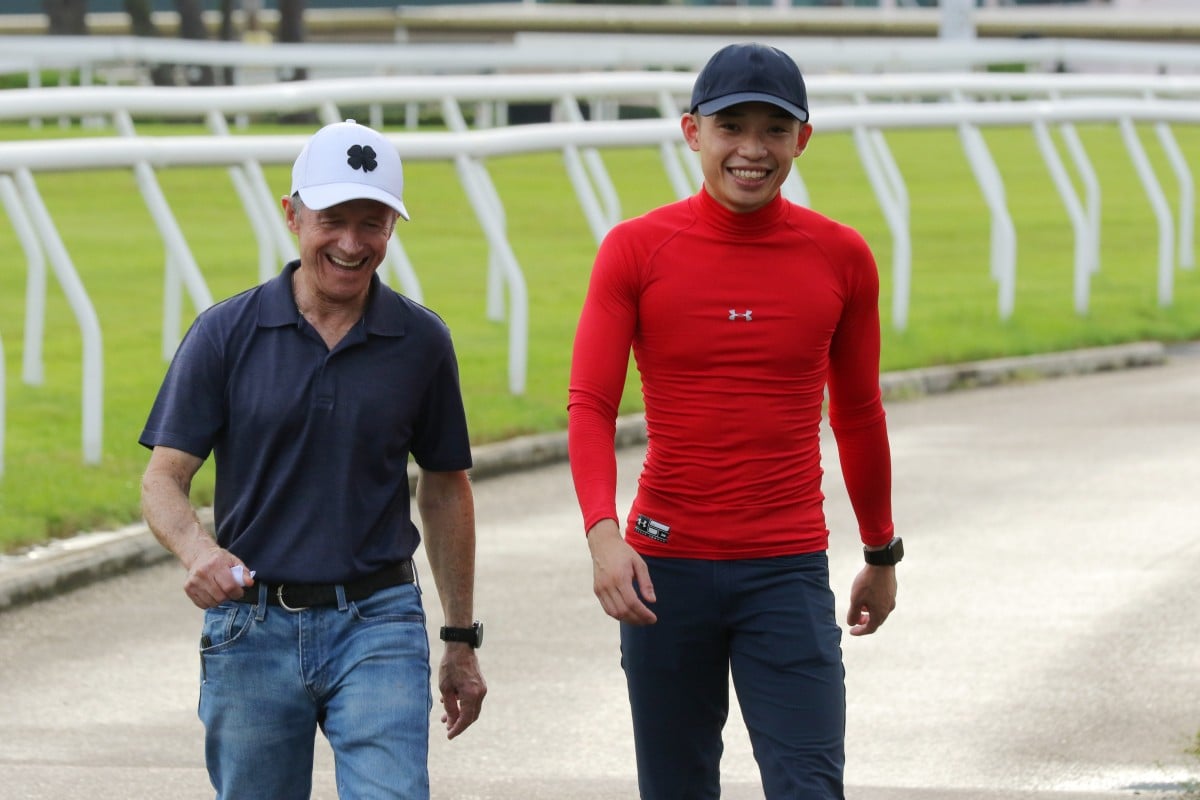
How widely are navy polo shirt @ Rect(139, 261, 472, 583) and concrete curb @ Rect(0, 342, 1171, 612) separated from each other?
4415 millimetres

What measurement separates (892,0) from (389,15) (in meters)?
20.6

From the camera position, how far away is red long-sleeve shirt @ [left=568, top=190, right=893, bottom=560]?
469 centimetres

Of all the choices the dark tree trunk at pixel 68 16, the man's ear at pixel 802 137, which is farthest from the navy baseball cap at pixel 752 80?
the dark tree trunk at pixel 68 16

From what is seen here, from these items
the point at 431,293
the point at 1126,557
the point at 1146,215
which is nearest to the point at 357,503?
the point at 1126,557

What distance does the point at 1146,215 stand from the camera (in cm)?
2492

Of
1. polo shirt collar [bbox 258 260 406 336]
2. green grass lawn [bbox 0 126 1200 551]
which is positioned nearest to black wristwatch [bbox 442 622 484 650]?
polo shirt collar [bbox 258 260 406 336]

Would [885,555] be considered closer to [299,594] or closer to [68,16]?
[299,594]

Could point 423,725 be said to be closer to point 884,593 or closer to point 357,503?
point 357,503

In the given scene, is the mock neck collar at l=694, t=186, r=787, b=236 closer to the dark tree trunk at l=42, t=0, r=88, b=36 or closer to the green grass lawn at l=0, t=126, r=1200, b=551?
the green grass lawn at l=0, t=126, r=1200, b=551

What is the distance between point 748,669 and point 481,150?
891cm

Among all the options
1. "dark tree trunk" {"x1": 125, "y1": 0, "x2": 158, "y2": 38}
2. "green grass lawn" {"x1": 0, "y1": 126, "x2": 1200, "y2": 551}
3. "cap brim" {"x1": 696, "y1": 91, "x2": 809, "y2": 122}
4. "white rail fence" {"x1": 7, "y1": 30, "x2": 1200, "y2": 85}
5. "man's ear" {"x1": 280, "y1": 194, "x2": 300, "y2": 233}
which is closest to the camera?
"man's ear" {"x1": 280, "y1": 194, "x2": 300, "y2": 233}

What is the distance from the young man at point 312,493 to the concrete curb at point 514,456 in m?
4.42

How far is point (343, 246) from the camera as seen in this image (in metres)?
4.45

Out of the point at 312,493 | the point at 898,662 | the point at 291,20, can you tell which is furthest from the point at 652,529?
the point at 291,20
